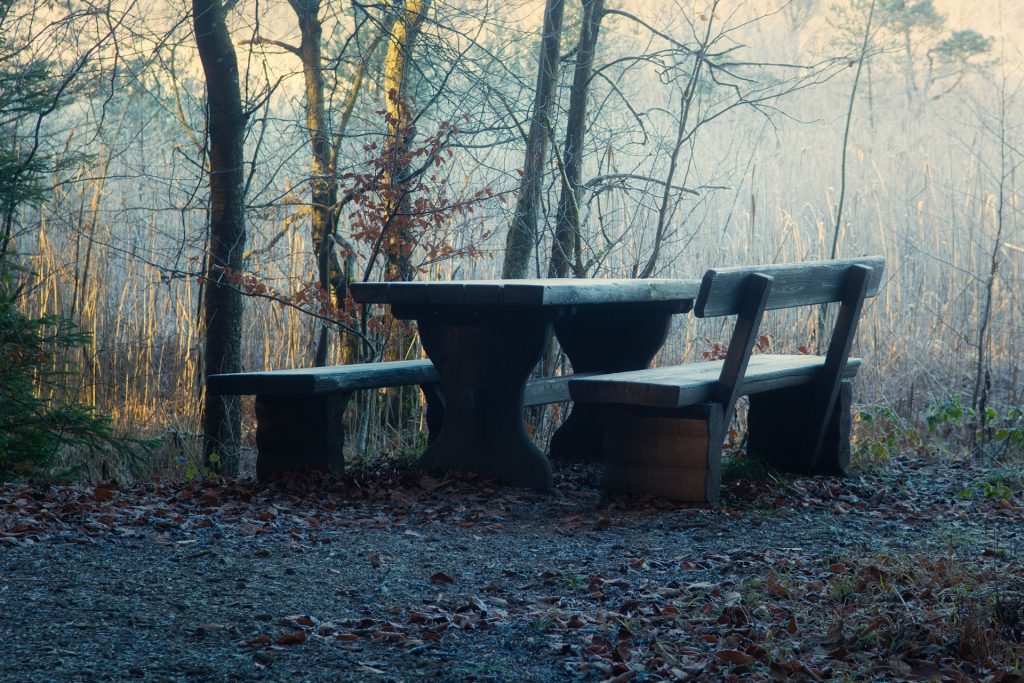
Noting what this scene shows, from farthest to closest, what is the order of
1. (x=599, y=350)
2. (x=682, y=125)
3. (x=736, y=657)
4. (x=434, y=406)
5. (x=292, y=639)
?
(x=682, y=125)
(x=599, y=350)
(x=434, y=406)
(x=292, y=639)
(x=736, y=657)

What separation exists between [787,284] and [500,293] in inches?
43.2

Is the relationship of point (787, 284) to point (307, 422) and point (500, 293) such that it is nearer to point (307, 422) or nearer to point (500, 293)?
point (500, 293)

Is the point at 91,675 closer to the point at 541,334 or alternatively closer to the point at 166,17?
the point at 541,334

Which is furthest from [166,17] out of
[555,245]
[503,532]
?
[503,532]

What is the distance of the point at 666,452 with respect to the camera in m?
4.07

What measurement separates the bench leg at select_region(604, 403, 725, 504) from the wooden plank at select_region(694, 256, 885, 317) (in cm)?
41

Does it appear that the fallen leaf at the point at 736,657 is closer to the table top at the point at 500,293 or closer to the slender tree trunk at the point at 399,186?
the table top at the point at 500,293

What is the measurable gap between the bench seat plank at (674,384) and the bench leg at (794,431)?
244 millimetres

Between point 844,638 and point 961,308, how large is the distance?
582cm

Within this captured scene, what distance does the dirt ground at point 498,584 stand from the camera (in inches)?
88.7

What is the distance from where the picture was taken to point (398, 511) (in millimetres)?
3971

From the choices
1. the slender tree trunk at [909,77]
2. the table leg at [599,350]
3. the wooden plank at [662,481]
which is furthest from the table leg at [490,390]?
the slender tree trunk at [909,77]

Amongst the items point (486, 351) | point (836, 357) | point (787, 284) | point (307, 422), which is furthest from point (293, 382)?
point (836, 357)

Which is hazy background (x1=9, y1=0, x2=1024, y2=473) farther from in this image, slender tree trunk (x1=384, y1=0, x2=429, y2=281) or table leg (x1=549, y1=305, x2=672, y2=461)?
table leg (x1=549, y1=305, x2=672, y2=461)
